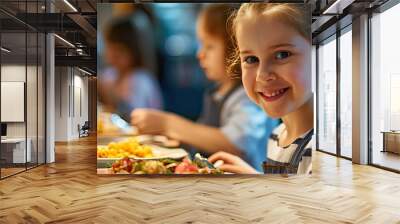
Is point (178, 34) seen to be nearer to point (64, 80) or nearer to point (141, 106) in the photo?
point (141, 106)

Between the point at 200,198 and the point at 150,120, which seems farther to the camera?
the point at 150,120

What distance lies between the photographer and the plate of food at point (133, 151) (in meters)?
6.50

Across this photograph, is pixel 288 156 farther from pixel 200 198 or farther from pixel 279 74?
pixel 200 198

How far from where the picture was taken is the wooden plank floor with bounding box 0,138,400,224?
4070 mm

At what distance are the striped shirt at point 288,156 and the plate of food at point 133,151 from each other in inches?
55.0

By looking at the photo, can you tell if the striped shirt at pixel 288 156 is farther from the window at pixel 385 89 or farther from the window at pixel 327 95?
the window at pixel 327 95

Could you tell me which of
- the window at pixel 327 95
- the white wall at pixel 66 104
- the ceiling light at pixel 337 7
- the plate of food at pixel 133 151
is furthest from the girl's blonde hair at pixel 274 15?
the white wall at pixel 66 104

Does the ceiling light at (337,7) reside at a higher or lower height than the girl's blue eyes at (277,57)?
higher

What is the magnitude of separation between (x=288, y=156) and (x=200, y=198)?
6.98 feet

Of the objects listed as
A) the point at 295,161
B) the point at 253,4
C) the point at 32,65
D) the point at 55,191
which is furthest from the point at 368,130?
the point at 32,65

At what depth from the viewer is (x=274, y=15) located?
6359mm

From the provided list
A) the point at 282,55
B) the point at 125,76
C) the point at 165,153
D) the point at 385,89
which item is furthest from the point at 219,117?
the point at 385,89

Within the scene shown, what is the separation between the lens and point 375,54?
816 cm

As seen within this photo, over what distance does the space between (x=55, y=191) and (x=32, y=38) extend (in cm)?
352
